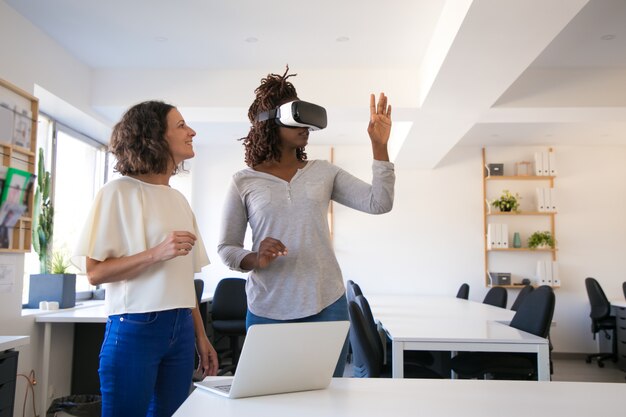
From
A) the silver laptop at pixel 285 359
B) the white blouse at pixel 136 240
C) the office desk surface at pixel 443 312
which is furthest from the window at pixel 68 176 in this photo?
the silver laptop at pixel 285 359

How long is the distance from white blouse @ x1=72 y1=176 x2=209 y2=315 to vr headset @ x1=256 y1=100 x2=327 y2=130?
0.41m

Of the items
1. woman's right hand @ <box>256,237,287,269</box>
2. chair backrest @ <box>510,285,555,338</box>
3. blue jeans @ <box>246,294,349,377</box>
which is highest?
woman's right hand @ <box>256,237,287,269</box>

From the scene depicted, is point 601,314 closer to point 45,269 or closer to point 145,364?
point 45,269

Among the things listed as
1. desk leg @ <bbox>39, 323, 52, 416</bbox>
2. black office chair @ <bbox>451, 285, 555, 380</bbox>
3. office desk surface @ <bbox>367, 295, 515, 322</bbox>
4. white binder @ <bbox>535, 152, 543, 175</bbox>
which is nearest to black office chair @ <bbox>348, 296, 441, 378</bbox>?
black office chair @ <bbox>451, 285, 555, 380</bbox>

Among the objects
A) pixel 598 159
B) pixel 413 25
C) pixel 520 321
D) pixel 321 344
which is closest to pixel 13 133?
pixel 413 25

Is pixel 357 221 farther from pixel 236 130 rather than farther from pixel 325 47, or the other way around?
pixel 325 47

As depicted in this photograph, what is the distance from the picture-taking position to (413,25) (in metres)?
3.76

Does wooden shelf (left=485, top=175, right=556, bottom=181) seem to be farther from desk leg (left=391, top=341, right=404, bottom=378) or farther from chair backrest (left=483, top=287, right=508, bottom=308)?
desk leg (left=391, top=341, right=404, bottom=378)

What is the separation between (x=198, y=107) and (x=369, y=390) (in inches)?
148

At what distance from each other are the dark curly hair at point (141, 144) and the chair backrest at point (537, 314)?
2270mm

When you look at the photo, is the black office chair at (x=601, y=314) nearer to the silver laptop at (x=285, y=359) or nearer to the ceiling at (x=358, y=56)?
the ceiling at (x=358, y=56)

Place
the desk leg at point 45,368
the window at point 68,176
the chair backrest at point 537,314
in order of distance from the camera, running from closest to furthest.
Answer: the chair backrest at point 537,314 → the desk leg at point 45,368 → the window at point 68,176

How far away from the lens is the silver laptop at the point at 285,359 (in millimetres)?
1066

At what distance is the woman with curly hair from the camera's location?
4.29 feet
